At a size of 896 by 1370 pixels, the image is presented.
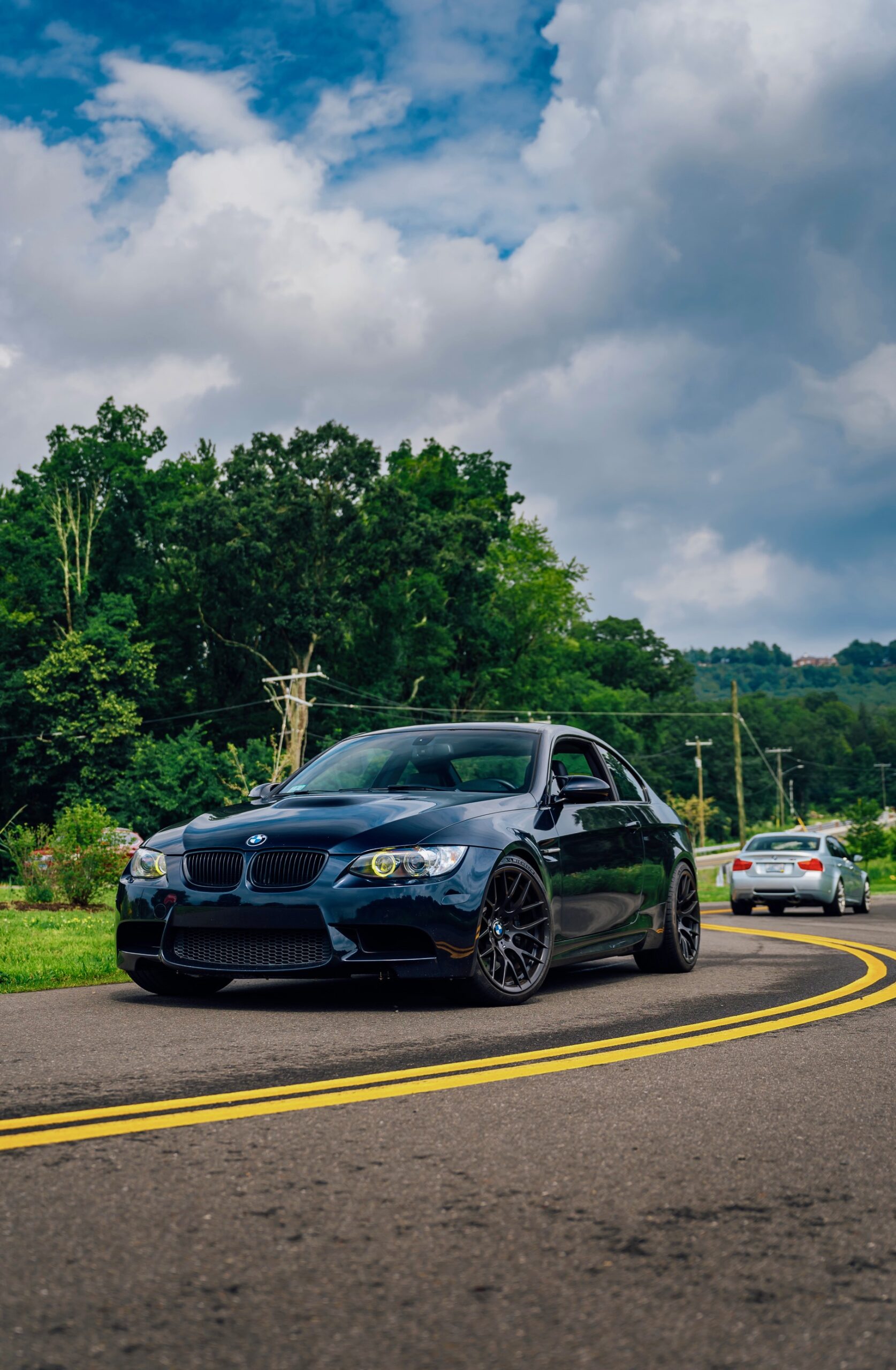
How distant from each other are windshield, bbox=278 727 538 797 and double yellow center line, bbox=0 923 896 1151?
201 centimetres

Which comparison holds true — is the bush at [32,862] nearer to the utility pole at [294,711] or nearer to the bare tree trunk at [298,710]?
the utility pole at [294,711]

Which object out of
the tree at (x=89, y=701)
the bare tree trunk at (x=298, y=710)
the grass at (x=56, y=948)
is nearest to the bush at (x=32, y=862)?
the grass at (x=56, y=948)

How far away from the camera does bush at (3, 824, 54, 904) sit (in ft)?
55.0

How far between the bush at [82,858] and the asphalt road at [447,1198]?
9943 millimetres

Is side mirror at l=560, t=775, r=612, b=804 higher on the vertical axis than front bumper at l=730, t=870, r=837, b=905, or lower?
higher

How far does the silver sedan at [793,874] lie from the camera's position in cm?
2255

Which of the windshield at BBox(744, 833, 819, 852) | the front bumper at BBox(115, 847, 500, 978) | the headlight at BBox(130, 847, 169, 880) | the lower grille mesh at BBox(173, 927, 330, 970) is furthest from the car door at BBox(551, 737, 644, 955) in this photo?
the windshield at BBox(744, 833, 819, 852)

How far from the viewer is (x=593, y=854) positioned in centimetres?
832

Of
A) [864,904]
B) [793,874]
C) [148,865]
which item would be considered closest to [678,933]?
[148,865]

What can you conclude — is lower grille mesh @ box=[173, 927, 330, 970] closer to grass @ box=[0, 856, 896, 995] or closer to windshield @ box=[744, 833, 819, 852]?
grass @ box=[0, 856, 896, 995]

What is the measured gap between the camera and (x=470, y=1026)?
648 cm

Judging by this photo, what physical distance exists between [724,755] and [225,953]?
433ft

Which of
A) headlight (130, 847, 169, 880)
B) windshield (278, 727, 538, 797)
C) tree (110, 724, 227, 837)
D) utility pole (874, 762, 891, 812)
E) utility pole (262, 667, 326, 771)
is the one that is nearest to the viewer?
headlight (130, 847, 169, 880)

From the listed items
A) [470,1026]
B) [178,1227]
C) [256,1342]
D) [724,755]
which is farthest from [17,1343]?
[724,755]
